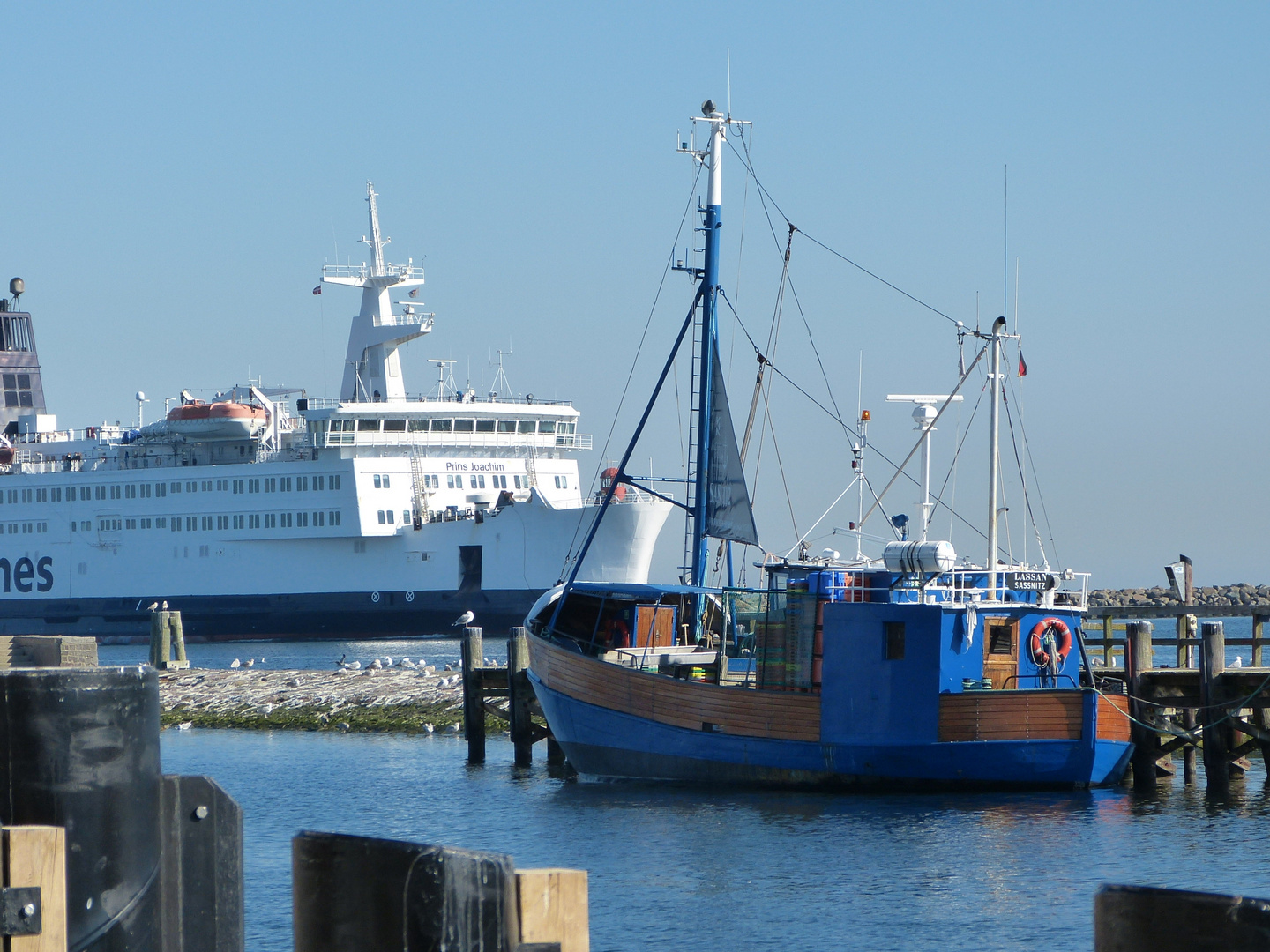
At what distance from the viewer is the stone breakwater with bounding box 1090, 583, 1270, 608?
9162 cm

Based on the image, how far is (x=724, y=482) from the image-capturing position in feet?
77.1

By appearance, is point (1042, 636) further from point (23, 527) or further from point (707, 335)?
point (23, 527)

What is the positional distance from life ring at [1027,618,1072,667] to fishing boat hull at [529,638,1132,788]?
0.72m

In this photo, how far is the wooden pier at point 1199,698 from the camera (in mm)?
18391

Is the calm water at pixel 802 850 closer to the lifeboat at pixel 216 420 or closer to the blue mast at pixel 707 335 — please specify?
the blue mast at pixel 707 335

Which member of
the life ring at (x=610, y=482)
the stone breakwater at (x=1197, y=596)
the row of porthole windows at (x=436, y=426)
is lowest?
the stone breakwater at (x=1197, y=596)

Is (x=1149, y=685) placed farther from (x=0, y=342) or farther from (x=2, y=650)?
(x=0, y=342)

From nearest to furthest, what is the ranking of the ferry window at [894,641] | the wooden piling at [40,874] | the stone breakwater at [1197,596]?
the wooden piling at [40,874] < the ferry window at [894,641] < the stone breakwater at [1197,596]

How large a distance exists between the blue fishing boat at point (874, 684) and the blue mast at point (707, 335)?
5.82ft

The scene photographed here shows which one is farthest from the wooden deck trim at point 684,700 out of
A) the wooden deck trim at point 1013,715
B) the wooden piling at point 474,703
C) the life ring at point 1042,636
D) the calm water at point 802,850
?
the life ring at point 1042,636

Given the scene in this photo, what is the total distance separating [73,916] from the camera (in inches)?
179

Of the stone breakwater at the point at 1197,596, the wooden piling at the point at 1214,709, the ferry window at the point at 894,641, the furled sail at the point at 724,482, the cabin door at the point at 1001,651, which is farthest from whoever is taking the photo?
the stone breakwater at the point at 1197,596

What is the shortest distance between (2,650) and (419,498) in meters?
43.3

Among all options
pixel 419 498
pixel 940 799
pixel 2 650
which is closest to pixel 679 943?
pixel 940 799
